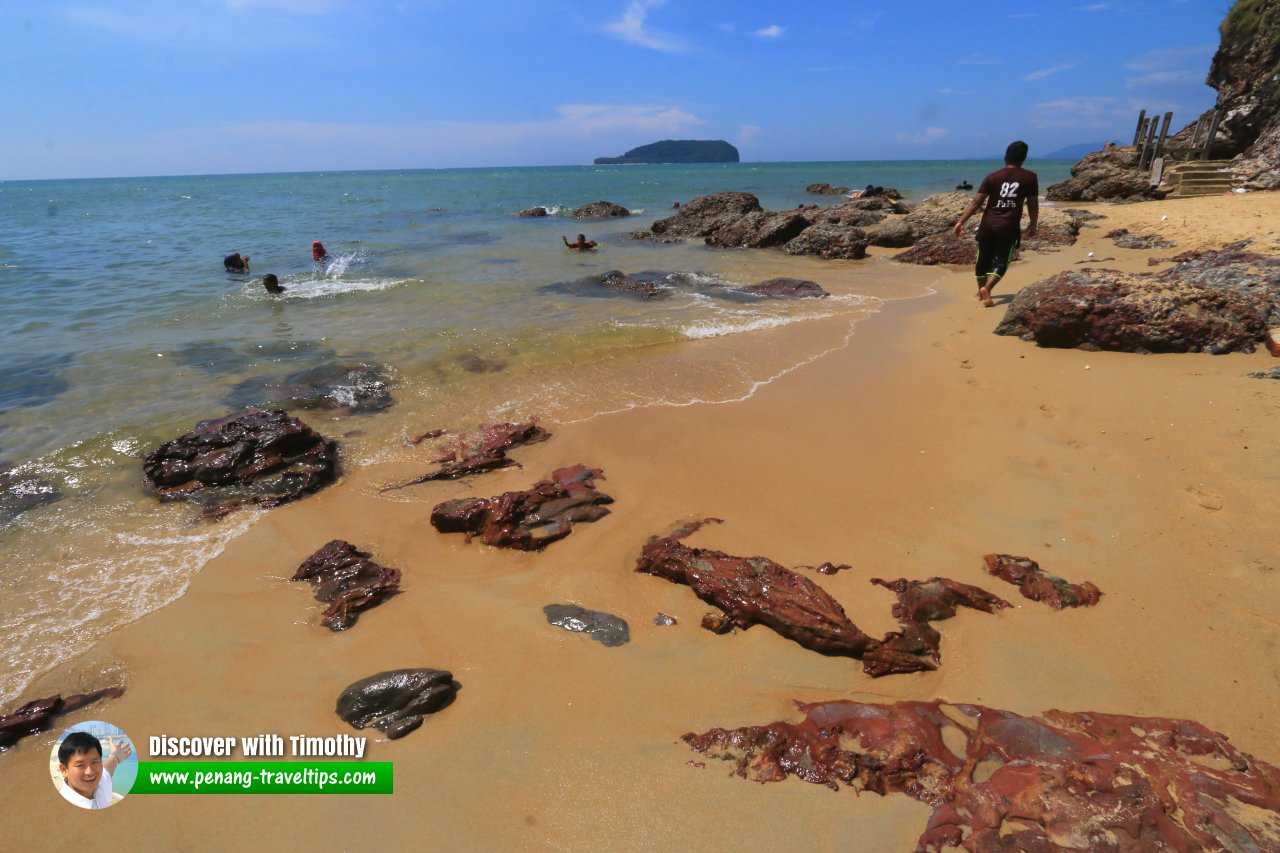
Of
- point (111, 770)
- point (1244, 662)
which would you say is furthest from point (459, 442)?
point (1244, 662)

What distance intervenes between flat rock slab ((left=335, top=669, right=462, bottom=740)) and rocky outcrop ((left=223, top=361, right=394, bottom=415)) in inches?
168

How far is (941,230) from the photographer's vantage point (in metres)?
15.7

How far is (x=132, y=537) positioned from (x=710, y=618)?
4.32m

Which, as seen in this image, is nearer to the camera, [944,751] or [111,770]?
[944,751]


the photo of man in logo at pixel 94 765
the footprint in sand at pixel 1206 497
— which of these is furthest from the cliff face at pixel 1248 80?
the photo of man in logo at pixel 94 765

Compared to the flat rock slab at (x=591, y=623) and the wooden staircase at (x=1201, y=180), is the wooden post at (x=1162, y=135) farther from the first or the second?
the flat rock slab at (x=591, y=623)

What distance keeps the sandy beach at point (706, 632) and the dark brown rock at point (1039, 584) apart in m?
0.08

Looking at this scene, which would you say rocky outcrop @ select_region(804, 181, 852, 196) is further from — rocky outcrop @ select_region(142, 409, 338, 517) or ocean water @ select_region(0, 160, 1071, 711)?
rocky outcrop @ select_region(142, 409, 338, 517)

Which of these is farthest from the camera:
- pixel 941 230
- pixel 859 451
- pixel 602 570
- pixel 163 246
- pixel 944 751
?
pixel 163 246

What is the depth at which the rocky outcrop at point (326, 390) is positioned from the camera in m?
6.57

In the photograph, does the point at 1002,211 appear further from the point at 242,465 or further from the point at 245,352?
the point at 245,352

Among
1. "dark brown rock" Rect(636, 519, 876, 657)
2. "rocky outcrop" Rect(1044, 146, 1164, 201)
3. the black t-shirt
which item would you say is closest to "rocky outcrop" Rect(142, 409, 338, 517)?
"dark brown rock" Rect(636, 519, 876, 657)

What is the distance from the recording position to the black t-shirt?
24.8 ft

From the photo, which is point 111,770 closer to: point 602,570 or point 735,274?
point 602,570
